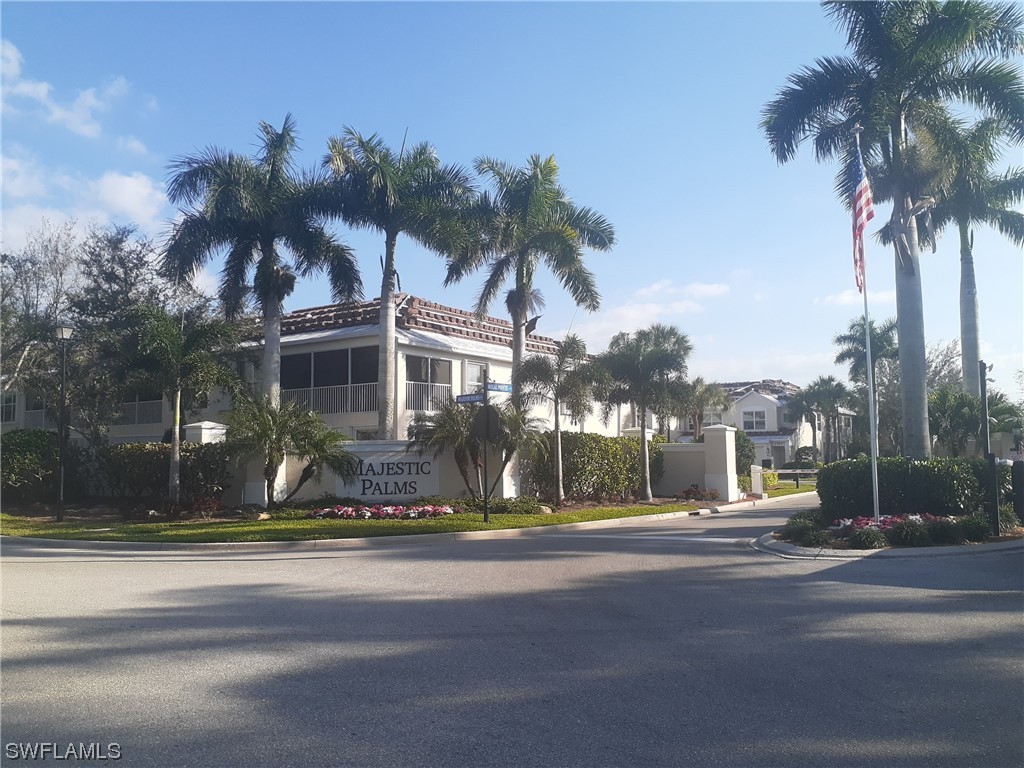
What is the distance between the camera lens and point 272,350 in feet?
83.9

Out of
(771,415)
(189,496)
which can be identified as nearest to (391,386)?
(189,496)

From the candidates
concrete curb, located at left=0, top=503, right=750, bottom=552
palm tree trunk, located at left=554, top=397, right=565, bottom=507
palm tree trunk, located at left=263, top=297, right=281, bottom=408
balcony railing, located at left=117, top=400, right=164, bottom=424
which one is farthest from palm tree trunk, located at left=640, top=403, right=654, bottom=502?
balcony railing, located at left=117, top=400, right=164, bottom=424

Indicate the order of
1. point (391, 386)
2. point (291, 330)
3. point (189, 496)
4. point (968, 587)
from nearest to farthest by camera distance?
point (968, 587), point (189, 496), point (391, 386), point (291, 330)

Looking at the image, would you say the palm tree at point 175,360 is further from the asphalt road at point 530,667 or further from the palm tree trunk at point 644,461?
the palm tree trunk at point 644,461

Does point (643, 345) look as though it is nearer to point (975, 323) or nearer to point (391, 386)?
point (391, 386)

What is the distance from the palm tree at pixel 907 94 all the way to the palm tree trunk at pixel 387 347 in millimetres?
11911

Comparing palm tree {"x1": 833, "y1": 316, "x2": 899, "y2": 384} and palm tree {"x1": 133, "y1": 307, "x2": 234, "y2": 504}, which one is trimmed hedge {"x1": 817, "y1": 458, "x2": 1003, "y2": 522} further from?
palm tree {"x1": 833, "y1": 316, "x2": 899, "y2": 384}

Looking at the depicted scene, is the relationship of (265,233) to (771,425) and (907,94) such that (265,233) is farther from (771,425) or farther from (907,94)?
(771,425)

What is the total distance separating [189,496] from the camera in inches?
932

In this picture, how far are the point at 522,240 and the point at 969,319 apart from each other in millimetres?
16562

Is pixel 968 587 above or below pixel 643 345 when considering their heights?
below

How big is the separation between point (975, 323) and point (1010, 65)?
13398 mm

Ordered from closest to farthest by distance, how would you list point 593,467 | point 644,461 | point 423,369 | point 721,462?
1. point 593,467
2. point 644,461
3. point 423,369
4. point 721,462

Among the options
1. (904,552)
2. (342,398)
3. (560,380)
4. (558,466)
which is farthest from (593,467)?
(904,552)
